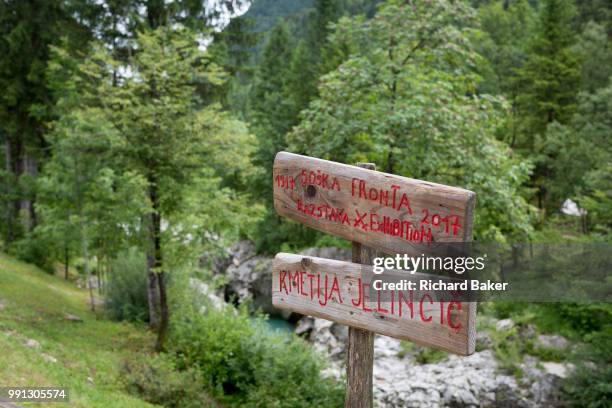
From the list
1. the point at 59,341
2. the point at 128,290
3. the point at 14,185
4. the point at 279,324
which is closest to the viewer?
the point at 59,341

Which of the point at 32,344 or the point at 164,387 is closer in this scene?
the point at 164,387

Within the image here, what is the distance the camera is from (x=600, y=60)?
21641 millimetres

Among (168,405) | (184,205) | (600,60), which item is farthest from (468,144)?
(600,60)

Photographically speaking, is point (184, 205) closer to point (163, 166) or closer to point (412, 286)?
point (163, 166)

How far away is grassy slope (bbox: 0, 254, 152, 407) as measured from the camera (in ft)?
23.8

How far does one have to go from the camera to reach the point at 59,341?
10.5m

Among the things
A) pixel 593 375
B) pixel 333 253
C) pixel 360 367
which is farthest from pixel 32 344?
pixel 333 253

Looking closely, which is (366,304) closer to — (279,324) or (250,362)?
(250,362)

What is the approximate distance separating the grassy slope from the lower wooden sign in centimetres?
413

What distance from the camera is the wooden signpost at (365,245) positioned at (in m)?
3.04

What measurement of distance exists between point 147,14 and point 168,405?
999 cm

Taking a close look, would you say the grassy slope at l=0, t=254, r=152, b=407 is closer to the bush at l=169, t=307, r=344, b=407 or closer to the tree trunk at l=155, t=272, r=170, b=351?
the tree trunk at l=155, t=272, r=170, b=351

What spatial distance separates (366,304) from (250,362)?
6.92 metres

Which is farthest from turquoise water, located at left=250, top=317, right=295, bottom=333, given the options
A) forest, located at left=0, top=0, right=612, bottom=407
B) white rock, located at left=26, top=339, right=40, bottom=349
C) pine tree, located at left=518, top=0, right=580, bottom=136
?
pine tree, located at left=518, top=0, right=580, bottom=136
